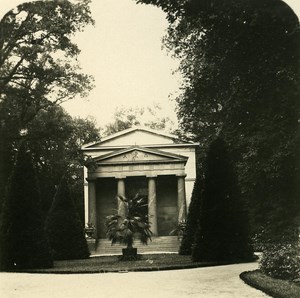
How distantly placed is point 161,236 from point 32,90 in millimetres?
14425

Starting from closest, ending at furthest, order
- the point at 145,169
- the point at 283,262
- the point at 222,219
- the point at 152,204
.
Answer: the point at 283,262, the point at 222,219, the point at 152,204, the point at 145,169

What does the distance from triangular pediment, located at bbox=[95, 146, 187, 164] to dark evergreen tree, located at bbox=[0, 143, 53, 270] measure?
44.6ft

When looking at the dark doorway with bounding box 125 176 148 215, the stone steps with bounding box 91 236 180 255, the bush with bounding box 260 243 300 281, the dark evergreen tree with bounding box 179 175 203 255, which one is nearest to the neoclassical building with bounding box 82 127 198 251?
the dark doorway with bounding box 125 176 148 215

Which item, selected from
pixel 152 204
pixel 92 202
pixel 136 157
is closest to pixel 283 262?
pixel 152 204

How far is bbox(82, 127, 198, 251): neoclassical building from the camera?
32281 mm

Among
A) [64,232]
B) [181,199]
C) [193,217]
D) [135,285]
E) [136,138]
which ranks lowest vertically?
[135,285]

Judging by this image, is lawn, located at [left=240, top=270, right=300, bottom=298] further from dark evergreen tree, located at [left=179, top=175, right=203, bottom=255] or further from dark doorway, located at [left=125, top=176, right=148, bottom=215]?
dark doorway, located at [left=125, top=176, right=148, bottom=215]

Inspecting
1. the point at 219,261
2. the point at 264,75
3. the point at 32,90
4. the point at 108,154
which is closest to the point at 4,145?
the point at 32,90

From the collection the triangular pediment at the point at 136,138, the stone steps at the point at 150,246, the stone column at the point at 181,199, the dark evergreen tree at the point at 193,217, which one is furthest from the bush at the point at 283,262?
the triangular pediment at the point at 136,138

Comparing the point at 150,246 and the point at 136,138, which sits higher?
the point at 136,138

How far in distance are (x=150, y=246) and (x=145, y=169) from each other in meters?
5.42

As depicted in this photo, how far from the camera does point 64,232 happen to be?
2388 centimetres

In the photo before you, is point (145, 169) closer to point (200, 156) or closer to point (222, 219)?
point (200, 156)

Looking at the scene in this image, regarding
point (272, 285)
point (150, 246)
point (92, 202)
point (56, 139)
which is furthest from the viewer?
point (92, 202)
